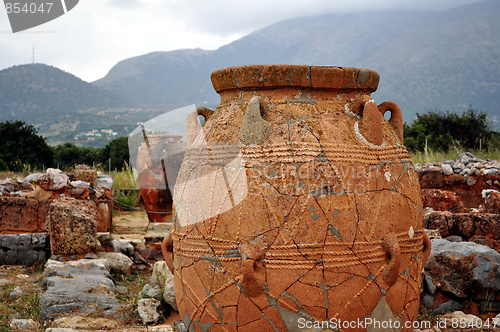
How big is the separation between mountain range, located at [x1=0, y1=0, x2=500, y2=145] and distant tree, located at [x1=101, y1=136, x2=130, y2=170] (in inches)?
922

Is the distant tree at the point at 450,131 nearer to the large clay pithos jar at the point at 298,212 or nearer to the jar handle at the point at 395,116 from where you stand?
the jar handle at the point at 395,116

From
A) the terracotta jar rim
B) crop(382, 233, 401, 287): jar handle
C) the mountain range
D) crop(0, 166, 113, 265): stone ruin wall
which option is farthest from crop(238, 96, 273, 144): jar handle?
the mountain range

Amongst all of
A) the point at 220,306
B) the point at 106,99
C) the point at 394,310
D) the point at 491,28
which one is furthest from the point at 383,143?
the point at 491,28

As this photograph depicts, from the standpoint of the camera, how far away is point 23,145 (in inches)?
822

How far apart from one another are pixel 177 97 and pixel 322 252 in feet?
266

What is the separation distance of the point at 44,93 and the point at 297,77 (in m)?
68.1

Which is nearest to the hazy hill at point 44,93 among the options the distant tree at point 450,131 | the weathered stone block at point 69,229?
the distant tree at point 450,131

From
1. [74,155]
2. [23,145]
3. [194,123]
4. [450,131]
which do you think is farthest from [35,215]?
[74,155]

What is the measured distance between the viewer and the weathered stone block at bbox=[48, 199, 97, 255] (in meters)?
5.66

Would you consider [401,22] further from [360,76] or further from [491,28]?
[360,76]

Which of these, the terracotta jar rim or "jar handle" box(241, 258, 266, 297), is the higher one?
the terracotta jar rim

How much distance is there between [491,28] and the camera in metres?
106

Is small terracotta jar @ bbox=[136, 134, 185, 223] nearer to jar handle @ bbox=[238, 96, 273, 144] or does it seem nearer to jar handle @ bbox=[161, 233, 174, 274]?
jar handle @ bbox=[161, 233, 174, 274]

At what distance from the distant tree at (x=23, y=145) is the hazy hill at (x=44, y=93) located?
129 ft
